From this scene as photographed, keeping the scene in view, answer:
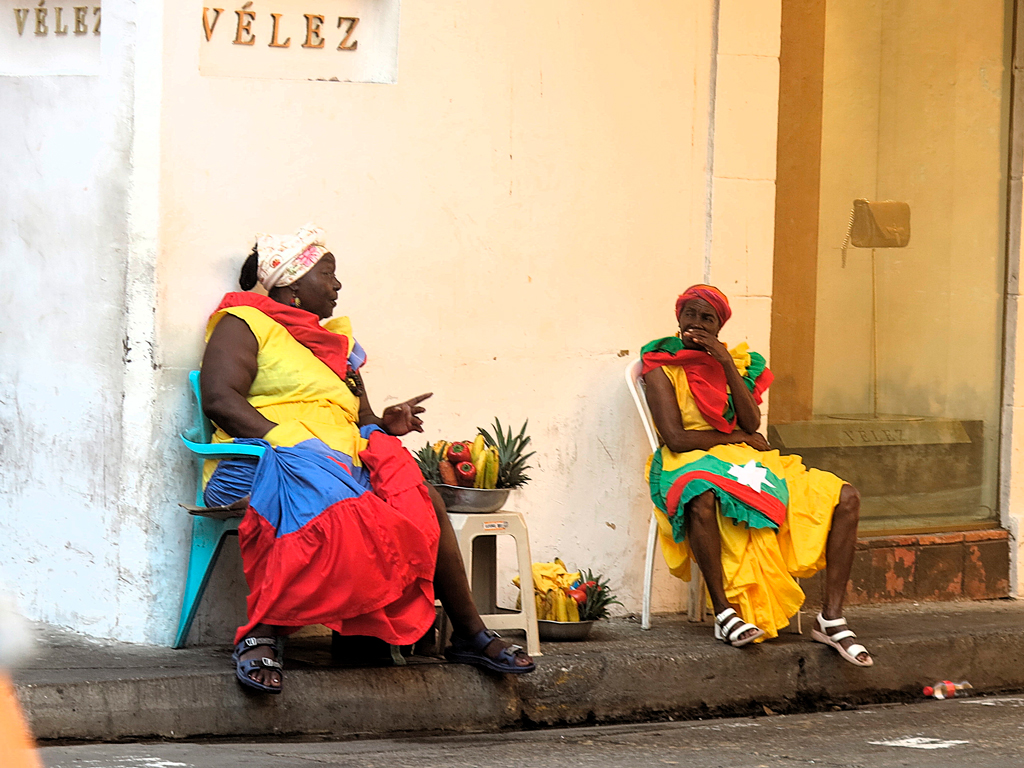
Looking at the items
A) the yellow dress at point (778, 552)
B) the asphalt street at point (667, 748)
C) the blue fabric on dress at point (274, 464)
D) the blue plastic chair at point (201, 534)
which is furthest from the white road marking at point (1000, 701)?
the blue plastic chair at point (201, 534)

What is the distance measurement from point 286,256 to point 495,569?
4.54ft

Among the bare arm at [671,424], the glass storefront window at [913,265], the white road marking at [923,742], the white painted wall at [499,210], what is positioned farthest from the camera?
the glass storefront window at [913,265]

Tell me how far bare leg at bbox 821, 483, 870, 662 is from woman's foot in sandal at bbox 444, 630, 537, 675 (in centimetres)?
128

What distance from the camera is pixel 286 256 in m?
4.94

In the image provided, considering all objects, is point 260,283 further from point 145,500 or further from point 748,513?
point 748,513

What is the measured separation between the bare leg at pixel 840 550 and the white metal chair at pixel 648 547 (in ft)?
2.07

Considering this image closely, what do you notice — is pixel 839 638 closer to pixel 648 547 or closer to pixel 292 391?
pixel 648 547

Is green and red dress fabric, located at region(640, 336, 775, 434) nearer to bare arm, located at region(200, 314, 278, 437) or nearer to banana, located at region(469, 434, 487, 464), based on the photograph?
banana, located at region(469, 434, 487, 464)

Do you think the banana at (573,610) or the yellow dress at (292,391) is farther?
the banana at (573,610)

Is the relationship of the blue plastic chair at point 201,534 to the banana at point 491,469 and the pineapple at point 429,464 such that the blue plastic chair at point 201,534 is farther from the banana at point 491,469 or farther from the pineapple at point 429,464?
the banana at point 491,469

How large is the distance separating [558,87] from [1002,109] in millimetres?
2753

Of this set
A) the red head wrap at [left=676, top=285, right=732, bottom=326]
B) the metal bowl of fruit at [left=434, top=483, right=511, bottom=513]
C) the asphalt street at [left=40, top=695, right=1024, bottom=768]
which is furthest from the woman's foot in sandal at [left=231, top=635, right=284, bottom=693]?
the red head wrap at [left=676, top=285, right=732, bottom=326]

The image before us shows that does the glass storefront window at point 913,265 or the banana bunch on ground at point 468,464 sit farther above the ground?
the glass storefront window at point 913,265

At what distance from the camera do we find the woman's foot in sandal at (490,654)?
4699 millimetres
